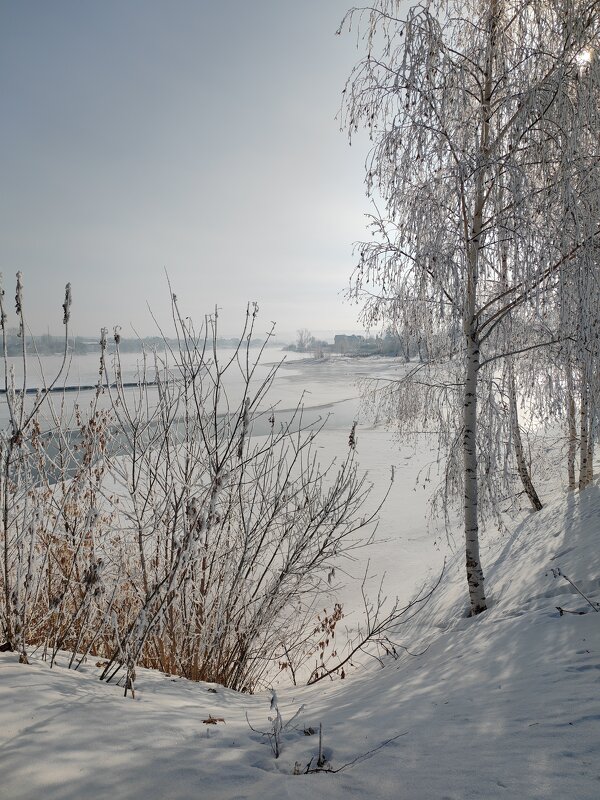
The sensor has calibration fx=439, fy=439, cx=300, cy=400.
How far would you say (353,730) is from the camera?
7.07ft

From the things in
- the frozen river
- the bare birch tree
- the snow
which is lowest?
the frozen river

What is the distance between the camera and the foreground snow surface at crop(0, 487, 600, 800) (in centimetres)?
157

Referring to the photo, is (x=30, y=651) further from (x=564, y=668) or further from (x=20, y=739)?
(x=564, y=668)

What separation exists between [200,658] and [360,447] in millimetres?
12306

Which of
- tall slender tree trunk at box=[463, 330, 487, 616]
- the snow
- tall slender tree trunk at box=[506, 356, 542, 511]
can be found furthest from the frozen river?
the snow

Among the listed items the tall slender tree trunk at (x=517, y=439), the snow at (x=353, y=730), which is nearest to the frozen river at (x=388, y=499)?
the tall slender tree trunk at (x=517, y=439)

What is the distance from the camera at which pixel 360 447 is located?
15477mm

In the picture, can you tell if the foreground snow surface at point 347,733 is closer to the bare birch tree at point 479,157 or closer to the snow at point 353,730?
the snow at point 353,730

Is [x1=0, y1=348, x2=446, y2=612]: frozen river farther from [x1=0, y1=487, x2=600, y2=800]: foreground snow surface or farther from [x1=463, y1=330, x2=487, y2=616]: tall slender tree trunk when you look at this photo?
[x1=0, y1=487, x2=600, y2=800]: foreground snow surface

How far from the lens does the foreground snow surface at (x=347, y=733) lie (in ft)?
5.15

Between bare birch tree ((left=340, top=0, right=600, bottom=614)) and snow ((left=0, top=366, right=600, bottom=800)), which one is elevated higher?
bare birch tree ((left=340, top=0, right=600, bottom=614))

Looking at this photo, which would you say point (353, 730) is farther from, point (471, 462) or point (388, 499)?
point (388, 499)

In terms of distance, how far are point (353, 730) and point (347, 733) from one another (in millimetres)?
52

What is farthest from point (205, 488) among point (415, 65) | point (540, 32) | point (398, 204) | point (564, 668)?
point (540, 32)
